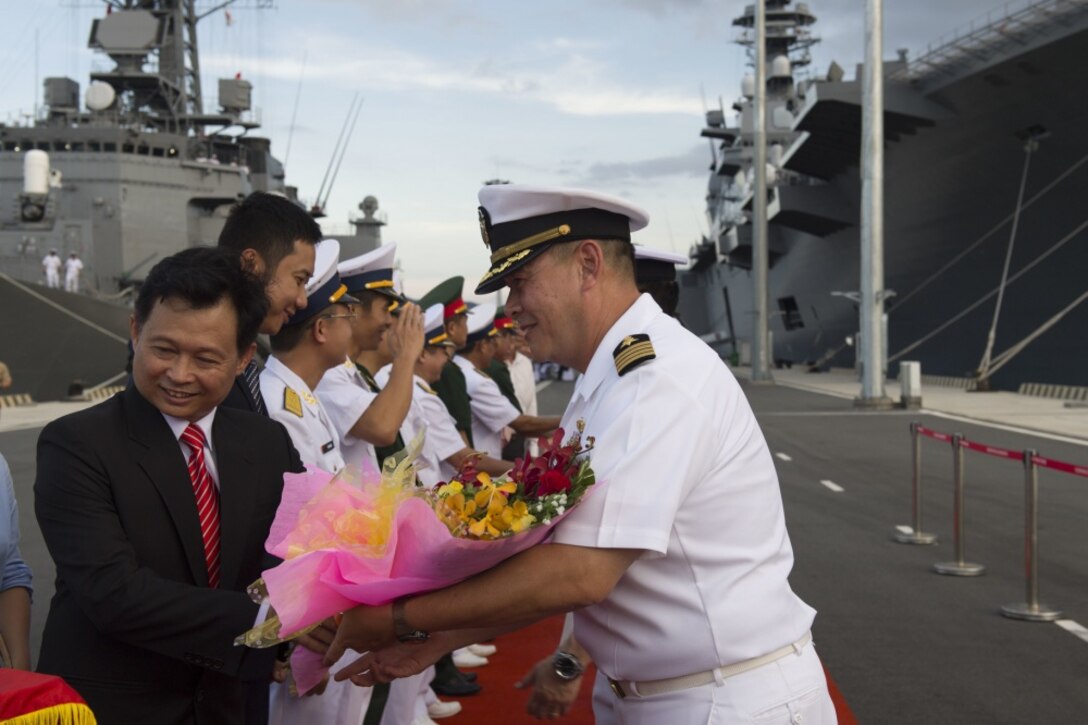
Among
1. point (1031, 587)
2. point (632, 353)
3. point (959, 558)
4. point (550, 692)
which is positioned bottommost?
point (959, 558)

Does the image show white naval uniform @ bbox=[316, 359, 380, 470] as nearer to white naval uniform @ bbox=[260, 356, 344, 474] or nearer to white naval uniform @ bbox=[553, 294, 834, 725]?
white naval uniform @ bbox=[260, 356, 344, 474]

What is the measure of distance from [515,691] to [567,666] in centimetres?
321

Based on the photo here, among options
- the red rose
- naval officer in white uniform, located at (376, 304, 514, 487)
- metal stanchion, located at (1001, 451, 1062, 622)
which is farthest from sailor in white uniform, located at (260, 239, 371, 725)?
metal stanchion, located at (1001, 451, 1062, 622)

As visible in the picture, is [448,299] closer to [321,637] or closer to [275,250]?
[275,250]

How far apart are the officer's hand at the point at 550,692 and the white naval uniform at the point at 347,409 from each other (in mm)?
1762

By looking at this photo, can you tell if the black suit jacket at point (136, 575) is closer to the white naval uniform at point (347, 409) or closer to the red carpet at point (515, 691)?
the white naval uniform at point (347, 409)

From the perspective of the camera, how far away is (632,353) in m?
2.17

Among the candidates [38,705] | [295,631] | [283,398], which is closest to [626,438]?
[295,631]

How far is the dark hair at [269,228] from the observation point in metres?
→ 3.61

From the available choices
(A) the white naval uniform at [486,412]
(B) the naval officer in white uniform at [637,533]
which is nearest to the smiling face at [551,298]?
(B) the naval officer in white uniform at [637,533]

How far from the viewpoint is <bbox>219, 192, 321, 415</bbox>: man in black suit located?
3.60m

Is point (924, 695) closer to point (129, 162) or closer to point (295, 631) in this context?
point (295, 631)

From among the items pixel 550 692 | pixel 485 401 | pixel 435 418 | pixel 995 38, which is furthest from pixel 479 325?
pixel 995 38

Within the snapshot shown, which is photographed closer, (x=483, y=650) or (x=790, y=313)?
(x=483, y=650)
